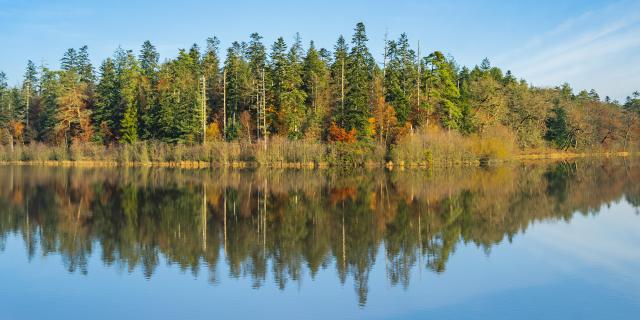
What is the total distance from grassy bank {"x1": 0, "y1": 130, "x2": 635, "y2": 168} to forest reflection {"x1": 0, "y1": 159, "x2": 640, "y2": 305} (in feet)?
55.0

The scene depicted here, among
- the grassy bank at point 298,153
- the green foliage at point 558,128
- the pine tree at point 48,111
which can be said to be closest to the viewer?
the grassy bank at point 298,153

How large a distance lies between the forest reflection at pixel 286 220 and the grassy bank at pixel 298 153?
16.8 meters

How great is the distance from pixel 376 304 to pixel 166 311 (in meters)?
3.88

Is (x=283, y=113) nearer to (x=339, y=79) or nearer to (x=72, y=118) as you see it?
(x=339, y=79)

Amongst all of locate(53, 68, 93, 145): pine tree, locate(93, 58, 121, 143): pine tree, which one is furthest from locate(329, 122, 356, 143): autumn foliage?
locate(53, 68, 93, 145): pine tree

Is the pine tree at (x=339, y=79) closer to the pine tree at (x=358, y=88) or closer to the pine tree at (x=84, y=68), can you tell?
the pine tree at (x=358, y=88)

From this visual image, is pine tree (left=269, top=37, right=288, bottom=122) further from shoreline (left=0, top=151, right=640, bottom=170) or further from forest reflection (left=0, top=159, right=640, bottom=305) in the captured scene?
forest reflection (left=0, top=159, right=640, bottom=305)

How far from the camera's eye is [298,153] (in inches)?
2036

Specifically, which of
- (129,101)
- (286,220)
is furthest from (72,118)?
(286,220)

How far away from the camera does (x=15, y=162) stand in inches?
2456

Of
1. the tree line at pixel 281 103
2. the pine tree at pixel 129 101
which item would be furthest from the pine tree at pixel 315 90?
the pine tree at pixel 129 101

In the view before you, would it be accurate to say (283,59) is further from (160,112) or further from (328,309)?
(328,309)

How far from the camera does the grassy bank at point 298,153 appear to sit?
51.3 metres

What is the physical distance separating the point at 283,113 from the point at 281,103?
1548mm
